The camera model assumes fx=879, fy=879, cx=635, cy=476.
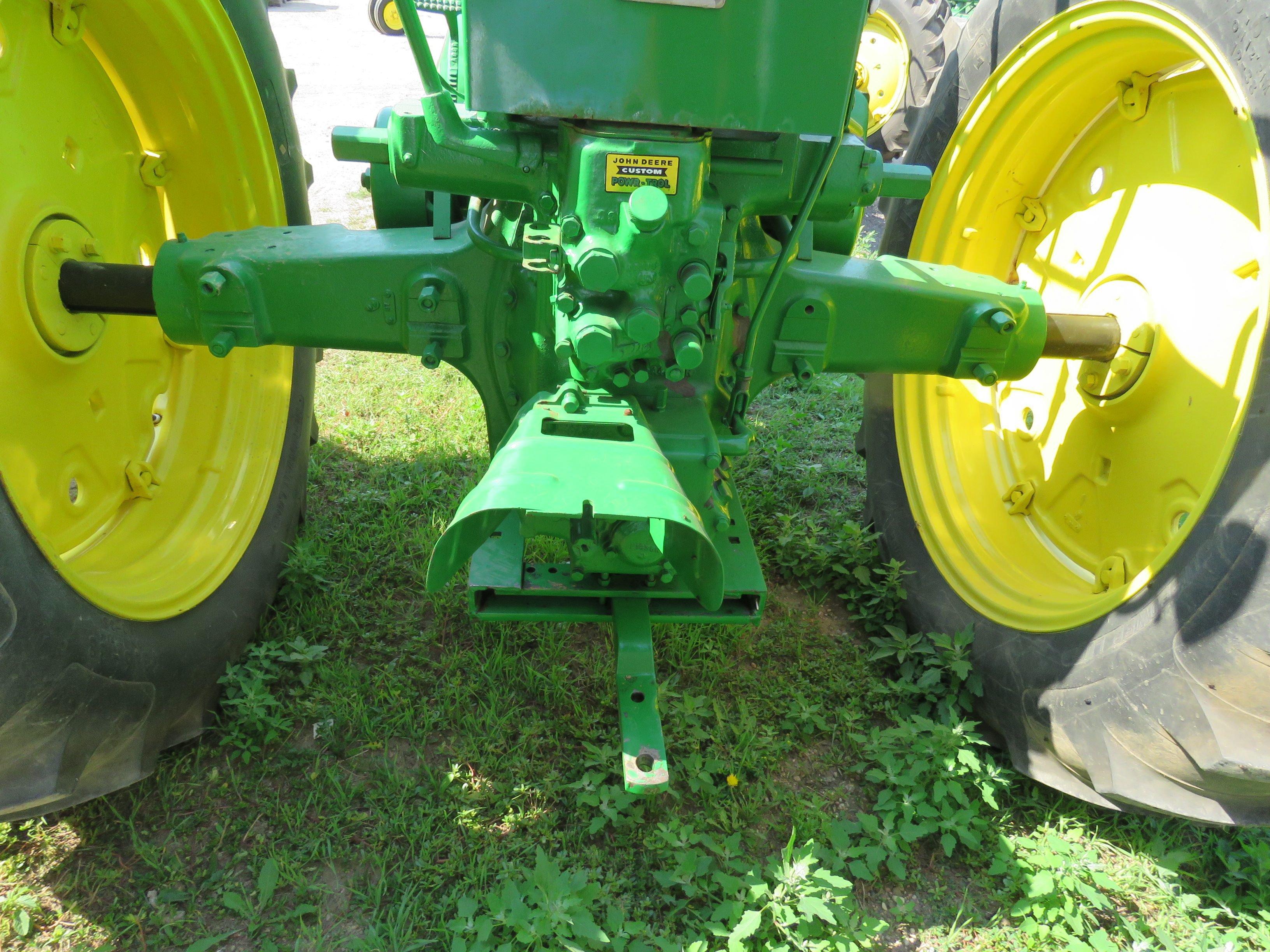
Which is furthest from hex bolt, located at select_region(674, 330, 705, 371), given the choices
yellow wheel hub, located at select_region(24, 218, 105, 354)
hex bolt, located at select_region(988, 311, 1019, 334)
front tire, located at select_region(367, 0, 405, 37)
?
front tire, located at select_region(367, 0, 405, 37)

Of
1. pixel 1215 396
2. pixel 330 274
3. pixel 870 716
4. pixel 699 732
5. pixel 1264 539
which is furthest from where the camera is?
pixel 870 716

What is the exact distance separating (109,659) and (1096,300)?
7.63ft

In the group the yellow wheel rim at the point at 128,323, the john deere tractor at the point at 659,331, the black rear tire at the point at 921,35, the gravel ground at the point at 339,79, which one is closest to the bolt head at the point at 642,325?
the john deere tractor at the point at 659,331

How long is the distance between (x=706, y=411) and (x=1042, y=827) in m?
1.23

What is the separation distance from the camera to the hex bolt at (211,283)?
181cm

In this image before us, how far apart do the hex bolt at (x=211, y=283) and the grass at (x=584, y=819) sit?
0.89 metres

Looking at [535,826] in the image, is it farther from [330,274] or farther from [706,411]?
[330,274]

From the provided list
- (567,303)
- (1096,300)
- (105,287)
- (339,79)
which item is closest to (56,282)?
(105,287)

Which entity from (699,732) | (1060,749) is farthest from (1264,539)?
(699,732)

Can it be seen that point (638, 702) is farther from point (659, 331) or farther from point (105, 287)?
point (105, 287)

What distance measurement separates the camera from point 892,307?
2.02m

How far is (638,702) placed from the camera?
5.98ft

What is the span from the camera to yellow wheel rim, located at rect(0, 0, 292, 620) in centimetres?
174

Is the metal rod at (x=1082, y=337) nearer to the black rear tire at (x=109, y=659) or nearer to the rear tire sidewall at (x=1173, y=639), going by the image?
the rear tire sidewall at (x=1173, y=639)
